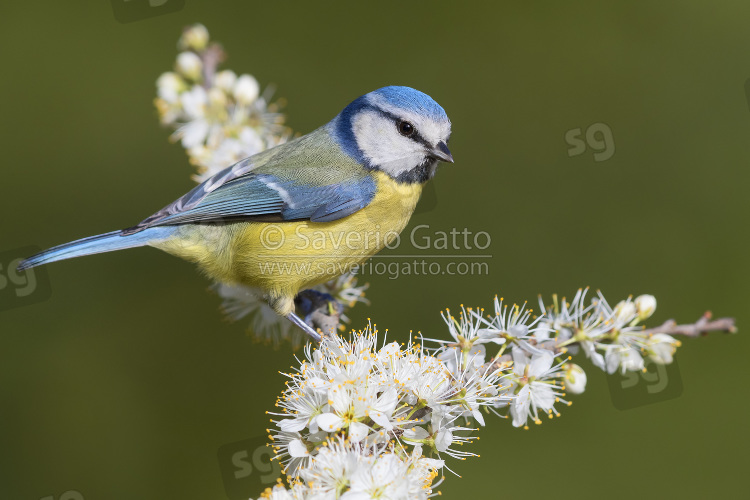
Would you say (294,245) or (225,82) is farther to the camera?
(225,82)

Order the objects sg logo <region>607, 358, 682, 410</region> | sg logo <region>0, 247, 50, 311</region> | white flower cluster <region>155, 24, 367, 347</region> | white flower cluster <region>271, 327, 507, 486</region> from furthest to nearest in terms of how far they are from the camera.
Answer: sg logo <region>0, 247, 50, 311</region> < white flower cluster <region>155, 24, 367, 347</region> < sg logo <region>607, 358, 682, 410</region> < white flower cluster <region>271, 327, 507, 486</region>

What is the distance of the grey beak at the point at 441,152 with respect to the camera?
256 centimetres

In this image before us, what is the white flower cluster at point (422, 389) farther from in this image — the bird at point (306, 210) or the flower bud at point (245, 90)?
the flower bud at point (245, 90)

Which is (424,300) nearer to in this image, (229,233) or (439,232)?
(439,232)

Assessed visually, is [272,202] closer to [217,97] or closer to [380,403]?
[217,97]

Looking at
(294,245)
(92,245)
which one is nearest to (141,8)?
(92,245)

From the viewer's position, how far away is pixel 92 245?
2.54 metres

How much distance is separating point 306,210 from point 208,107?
28.1 inches

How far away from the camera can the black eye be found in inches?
103

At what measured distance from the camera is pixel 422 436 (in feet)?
5.64

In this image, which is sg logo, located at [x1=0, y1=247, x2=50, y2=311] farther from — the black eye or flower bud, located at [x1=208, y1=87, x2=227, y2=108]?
the black eye

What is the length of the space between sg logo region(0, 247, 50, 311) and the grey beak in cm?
207

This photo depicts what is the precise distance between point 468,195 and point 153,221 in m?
2.11

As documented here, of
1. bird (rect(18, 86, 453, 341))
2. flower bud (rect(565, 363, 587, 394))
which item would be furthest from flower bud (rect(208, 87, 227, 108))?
flower bud (rect(565, 363, 587, 394))
